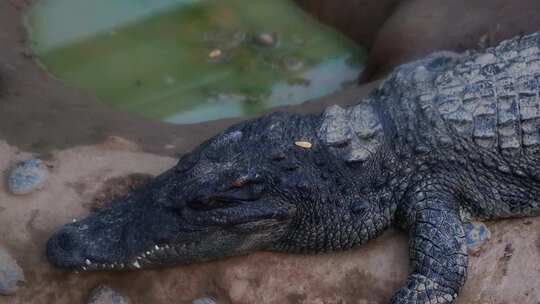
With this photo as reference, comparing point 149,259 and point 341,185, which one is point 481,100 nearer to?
point 341,185

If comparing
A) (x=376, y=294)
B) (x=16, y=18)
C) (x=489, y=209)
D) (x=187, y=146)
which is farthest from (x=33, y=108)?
(x=489, y=209)

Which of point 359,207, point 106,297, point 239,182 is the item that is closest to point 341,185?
point 359,207

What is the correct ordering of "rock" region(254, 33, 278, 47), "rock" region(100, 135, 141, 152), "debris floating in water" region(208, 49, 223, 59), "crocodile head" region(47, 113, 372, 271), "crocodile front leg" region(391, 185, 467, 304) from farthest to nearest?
"rock" region(254, 33, 278, 47) < "debris floating in water" region(208, 49, 223, 59) < "rock" region(100, 135, 141, 152) < "crocodile head" region(47, 113, 372, 271) < "crocodile front leg" region(391, 185, 467, 304)

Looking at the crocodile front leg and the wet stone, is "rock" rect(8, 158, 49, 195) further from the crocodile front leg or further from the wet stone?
the wet stone

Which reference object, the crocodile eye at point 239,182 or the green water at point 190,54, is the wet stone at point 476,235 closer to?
the crocodile eye at point 239,182

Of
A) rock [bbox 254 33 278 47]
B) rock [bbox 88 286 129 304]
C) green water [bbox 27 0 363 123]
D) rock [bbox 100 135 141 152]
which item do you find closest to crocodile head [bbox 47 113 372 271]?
rock [bbox 88 286 129 304]

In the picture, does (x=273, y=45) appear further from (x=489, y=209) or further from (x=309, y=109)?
(x=489, y=209)

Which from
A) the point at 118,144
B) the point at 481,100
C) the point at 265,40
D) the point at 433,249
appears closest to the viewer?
the point at 433,249
